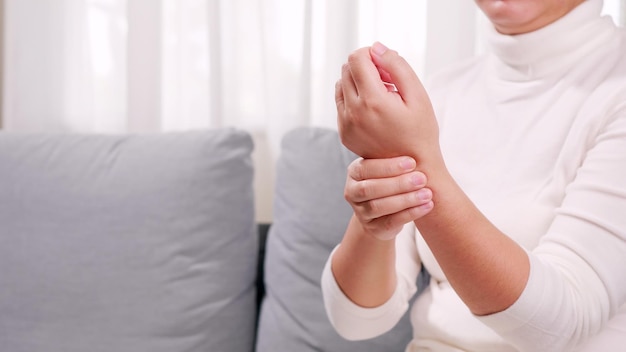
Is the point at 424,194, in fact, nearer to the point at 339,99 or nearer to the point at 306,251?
the point at 339,99

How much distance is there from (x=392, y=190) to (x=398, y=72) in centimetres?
12

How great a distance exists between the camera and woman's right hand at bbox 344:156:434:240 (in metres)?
0.69

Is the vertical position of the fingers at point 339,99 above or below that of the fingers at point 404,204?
above

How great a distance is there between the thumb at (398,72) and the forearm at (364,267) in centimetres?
27

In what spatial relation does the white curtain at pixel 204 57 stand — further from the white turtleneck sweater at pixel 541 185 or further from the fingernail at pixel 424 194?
the fingernail at pixel 424 194

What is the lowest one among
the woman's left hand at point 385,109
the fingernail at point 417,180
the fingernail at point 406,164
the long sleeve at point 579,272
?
the long sleeve at point 579,272

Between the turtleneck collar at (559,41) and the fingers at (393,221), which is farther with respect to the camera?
the turtleneck collar at (559,41)

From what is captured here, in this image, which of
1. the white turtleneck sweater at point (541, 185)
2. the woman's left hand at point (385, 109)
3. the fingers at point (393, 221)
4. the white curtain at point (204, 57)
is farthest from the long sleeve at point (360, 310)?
the white curtain at point (204, 57)

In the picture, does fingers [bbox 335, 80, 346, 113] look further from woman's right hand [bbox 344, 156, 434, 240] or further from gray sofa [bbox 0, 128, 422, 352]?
gray sofa [bbox 0, 128, 422, 352]

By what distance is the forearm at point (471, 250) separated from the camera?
2.36ft

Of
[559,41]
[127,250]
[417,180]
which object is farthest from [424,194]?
[127,250]

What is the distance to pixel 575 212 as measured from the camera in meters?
0.80

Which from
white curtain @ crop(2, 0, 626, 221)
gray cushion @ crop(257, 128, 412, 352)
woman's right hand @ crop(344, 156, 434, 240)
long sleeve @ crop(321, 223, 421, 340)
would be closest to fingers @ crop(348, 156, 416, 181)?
woman's right hand @ crop(344, 156, 434, 240)

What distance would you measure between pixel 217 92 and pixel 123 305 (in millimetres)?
590
